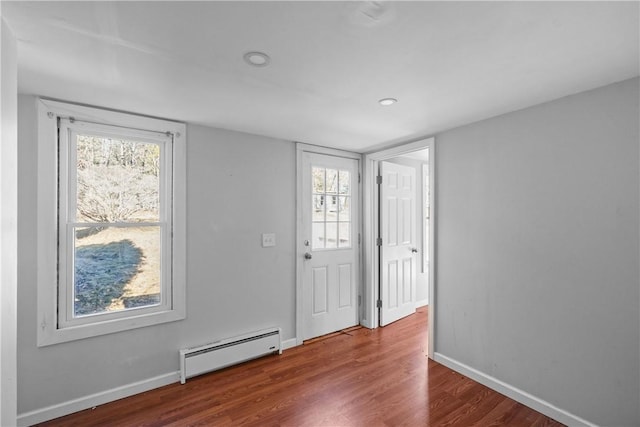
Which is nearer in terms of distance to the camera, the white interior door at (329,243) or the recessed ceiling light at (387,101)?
the recessed ceiling light at (387,101)

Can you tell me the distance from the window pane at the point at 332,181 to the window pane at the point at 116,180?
1.79m

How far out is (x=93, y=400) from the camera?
2195 millimetres

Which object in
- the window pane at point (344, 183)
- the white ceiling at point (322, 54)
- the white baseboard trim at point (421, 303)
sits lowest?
the white baseboard trim at point (421, 303)

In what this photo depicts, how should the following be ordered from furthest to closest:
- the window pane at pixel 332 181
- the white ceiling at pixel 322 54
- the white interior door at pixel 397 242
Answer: the white interior door at pixel 397 242
the window pane at pixel 332 181
the white ceiling at pixel 322 54

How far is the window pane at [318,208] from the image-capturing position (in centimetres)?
345

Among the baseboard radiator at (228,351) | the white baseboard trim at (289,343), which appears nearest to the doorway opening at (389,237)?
the white baseboard trim at (289,343)

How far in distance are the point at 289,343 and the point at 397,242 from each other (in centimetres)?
185

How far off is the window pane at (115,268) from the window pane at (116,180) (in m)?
0.13

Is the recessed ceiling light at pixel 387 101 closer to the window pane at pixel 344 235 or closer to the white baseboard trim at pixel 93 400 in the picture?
the window pane at pixel 344 235

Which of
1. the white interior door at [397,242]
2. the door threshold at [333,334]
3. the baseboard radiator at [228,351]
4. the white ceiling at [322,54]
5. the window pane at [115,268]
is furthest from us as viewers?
the white interior door at [397,242]

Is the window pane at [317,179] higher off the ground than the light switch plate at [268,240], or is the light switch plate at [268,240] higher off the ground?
the window pane at [317,179]

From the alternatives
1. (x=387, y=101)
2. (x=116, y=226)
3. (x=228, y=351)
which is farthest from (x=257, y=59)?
(x=228, y=351)

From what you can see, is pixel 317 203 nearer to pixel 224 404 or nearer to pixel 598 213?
pixel 224 404

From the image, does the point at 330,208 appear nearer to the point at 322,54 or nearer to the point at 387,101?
the point at 387,101
